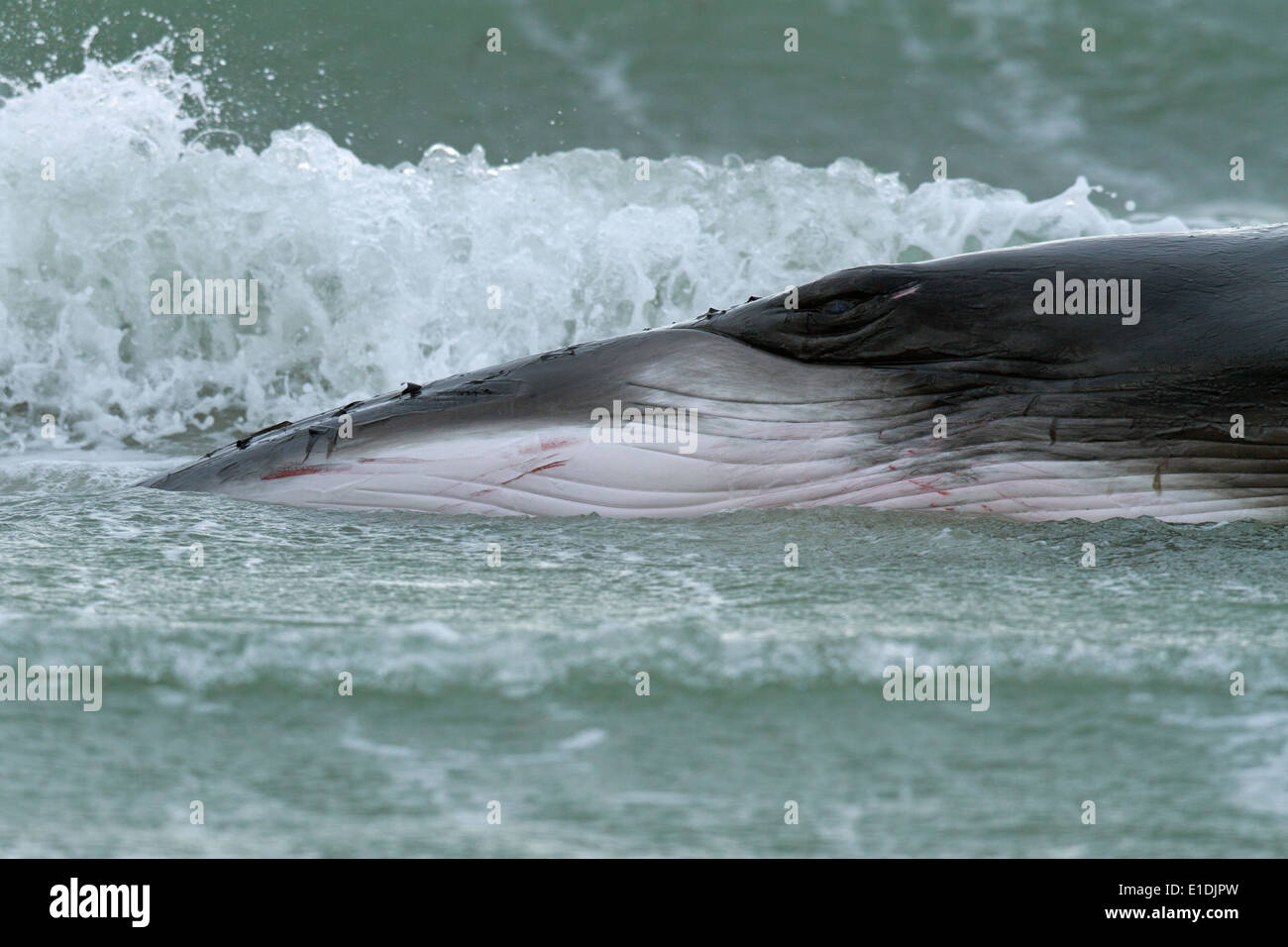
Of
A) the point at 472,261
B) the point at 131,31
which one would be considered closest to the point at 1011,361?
the point at 472,261

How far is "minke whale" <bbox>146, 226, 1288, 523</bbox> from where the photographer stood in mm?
3414

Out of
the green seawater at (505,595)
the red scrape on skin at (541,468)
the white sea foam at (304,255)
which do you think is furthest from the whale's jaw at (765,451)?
the white sea foam at (304,255)

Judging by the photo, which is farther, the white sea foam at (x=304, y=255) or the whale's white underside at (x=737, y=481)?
the white sea foam at (x=304, y=255)

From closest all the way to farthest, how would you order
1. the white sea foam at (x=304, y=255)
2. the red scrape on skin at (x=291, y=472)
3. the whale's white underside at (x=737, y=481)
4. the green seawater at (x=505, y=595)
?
the green seawater at (x=505, y=595) < the whale's white underside at (x=737, y=481) < the red scrape on skin at (x=291, y=472) < the white sea foam at (x=304, y=255)

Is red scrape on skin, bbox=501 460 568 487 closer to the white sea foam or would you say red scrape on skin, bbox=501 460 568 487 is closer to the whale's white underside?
the whale's white underside

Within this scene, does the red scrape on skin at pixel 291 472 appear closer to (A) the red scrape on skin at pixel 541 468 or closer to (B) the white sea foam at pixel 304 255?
(A) the red scrape on skin at pixel 541 468

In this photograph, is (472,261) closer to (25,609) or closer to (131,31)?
(131,31)

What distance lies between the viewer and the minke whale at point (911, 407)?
3414 mm

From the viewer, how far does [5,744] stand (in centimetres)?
195

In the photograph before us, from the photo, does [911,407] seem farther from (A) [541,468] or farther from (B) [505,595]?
(B) [505,595]

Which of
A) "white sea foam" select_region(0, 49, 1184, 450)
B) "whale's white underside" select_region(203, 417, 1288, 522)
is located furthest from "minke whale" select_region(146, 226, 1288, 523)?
"white sea foam" select_region(0, 49, 1184, 450)

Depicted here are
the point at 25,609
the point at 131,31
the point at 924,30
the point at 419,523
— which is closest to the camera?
the point at 25,609

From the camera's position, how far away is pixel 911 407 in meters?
3.61

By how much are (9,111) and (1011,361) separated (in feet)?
20.4
